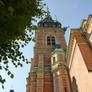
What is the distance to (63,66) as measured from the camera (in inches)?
721

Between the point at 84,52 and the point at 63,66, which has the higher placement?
the point at 63,66

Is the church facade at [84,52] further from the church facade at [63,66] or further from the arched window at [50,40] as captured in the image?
the arched window at [50,40]

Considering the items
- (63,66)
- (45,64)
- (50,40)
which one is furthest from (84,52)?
(50,40)

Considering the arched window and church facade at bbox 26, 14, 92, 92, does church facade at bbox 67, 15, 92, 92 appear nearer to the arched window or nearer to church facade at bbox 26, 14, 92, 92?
church facade at bbox 26, 14, 92, 92

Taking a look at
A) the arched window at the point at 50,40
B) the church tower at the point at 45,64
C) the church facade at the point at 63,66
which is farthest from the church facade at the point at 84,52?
the arched window at the point at 50,40

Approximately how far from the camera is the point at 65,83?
17.0 metres

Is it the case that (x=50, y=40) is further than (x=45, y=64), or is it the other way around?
(x=50, y=40)

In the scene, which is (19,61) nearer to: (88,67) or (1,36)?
(1,36)

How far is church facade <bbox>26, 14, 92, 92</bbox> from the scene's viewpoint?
32.3 feet

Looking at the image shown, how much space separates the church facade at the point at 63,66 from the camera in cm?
985

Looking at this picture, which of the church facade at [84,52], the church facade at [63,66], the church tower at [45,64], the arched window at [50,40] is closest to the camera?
the church facade at [84,52]

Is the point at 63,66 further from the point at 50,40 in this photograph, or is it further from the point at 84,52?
the point at 50,40

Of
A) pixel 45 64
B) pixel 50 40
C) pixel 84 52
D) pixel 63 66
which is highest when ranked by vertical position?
pixel 50 40

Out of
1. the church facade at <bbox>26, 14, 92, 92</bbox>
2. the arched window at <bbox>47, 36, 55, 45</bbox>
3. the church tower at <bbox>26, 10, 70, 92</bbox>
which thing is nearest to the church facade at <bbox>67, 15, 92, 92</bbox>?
the church facade at <bbox>26, 14, 92, 92</bbox>
